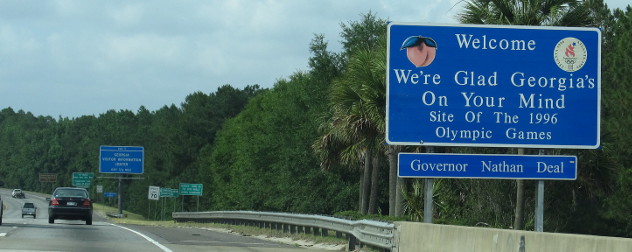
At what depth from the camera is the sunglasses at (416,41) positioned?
64.5ft

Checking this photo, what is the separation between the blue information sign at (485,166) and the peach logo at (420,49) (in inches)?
73.4

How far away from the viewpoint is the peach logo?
19.7 metres

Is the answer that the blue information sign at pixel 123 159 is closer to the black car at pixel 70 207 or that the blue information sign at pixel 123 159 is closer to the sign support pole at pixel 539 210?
the black car at pixel 70 207

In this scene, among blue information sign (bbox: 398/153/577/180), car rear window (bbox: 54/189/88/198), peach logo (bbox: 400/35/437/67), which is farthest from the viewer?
car rear window (bbox: 54/189/88/198)

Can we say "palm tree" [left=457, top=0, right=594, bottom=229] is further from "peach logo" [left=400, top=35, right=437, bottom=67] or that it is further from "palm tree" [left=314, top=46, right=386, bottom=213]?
"peach logo" [left=400, top=35, right=437, bottom=67]

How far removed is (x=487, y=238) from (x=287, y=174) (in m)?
57.6

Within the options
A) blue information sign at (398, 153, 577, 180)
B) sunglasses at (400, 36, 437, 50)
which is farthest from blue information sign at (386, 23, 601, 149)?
blue information sign at (398, 153, 577, 180)

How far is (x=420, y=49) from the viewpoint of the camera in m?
19.7

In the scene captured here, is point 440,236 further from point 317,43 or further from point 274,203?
point 274,203

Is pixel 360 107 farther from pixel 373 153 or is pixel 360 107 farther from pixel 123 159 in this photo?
pixel 123 159

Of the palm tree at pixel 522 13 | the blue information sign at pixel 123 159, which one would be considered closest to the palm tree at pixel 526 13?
the palm tree at pixel 522 13

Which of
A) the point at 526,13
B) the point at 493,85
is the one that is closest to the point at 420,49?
the point at 493,85

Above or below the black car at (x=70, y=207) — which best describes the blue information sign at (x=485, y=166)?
above

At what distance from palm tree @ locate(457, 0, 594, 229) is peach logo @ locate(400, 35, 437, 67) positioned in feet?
21.9
